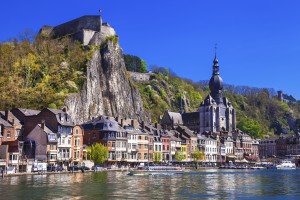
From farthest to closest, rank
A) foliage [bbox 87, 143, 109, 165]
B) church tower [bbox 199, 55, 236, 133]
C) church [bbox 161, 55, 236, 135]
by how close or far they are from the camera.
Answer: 1. church tower [bbox 199, 55, 236, 133]
2. church [bbox 161, 55, 236, 135]
3. foliage [bbox 87, 143, 109, 165]

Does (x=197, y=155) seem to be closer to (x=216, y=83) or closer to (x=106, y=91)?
(x=106, y=91)

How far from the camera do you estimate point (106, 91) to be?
11919cm

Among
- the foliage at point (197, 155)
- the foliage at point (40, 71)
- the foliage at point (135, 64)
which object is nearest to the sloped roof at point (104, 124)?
the foliage at point (40, 71)

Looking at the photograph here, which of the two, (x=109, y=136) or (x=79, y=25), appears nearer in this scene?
(x=109, y=136)

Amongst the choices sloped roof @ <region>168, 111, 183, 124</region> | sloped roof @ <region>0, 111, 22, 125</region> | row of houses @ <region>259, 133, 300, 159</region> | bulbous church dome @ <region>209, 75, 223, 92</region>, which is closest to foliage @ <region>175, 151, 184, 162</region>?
sloped roof @ <region>168, 111, 183, 124</region>

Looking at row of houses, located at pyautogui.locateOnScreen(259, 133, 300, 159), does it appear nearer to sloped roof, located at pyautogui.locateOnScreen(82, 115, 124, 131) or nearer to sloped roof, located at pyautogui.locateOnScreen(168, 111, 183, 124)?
sloped roof, located at pyautogui.locateOnScreen(168, 111, 183, 124)

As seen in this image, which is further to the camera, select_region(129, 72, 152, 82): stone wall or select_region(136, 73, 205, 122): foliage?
select_region(129, 72, 152, 82): stone wall

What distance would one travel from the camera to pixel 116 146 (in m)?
98.4

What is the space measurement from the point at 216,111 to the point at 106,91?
201 ft

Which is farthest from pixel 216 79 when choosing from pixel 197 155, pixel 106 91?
pixel 106 91

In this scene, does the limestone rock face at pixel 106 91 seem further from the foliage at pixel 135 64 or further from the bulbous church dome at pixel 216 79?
the bulbous church dome at pixel 216 79

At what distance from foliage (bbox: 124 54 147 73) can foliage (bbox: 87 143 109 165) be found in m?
86.4

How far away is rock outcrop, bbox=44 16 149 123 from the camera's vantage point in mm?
110000

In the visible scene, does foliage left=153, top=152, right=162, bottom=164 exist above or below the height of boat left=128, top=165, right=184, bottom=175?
above
